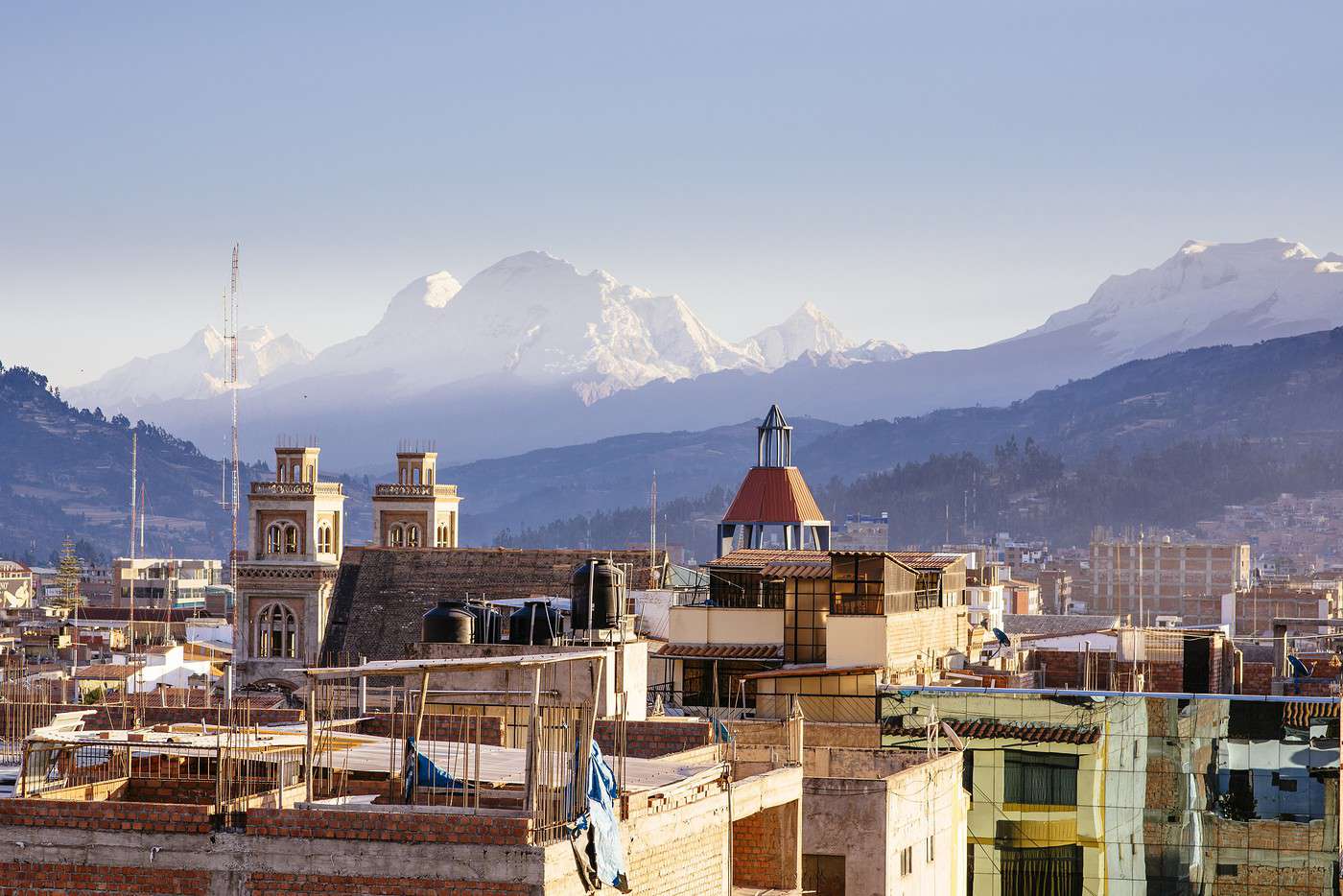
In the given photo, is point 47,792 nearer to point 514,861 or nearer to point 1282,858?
point 514,861

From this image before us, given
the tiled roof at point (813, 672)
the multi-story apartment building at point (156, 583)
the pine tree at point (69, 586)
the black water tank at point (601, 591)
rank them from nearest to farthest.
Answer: the black water tank at point (601, 591) → the tiled roof at point (813, 672) → the pine tree at point (69, 586) → the multi-story apartment building at point (156, 583)

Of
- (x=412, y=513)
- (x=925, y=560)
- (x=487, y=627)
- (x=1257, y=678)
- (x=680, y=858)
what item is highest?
(x=412, y=513)

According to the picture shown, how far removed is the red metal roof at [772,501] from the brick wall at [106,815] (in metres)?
49.7

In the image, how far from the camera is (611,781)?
13898 millimetres

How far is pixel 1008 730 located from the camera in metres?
30.3

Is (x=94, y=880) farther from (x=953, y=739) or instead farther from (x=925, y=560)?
(x=925, y=560)

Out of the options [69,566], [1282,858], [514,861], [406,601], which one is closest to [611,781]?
[514,861]

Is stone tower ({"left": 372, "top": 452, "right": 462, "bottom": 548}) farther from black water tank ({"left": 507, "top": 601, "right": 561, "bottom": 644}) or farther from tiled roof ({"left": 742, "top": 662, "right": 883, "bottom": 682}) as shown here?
black water tank ({"left": 507, "top": 601, "right": 561, "bottom": 644})

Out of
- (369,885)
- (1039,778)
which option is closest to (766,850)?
(369,885)

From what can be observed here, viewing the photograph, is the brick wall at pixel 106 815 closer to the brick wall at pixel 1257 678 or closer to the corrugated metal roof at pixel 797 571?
the corrugated metal roof at pixel 797 571

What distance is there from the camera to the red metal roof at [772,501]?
63781 mm

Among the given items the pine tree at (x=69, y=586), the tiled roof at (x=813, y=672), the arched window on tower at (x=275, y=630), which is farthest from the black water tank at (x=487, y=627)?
the pine tree at (x=69, y=586)

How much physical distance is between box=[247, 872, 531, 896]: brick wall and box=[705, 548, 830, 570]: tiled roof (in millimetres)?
23872

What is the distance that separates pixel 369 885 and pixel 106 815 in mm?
1763
